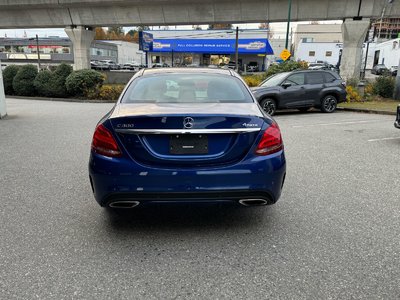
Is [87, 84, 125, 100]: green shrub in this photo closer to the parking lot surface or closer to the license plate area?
the parking lot surface

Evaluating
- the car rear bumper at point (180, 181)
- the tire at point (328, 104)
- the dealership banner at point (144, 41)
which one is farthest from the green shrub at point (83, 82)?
the car rear bumper at point (180, 181)

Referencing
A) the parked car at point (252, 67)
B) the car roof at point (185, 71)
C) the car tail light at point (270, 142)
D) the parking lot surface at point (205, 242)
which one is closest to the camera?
the parking lot surface at point (205, 242)

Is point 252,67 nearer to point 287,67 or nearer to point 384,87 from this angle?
point 287,67

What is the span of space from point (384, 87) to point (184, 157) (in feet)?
61.5

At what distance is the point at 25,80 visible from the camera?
72.5 ft

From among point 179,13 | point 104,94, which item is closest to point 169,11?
point 179,13

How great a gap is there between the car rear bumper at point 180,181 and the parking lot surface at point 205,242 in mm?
509

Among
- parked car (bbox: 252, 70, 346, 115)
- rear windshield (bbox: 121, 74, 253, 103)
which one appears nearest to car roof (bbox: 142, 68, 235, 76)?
rear windshield (bbox: 121, 74, 253, 103)

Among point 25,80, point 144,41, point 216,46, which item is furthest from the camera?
point 216,46

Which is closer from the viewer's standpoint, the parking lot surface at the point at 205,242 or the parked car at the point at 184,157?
the parking lot surface at the point at 205,242

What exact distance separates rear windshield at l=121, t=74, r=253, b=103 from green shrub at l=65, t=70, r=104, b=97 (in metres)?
17.2

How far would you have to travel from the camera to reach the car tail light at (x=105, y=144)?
10.7ft

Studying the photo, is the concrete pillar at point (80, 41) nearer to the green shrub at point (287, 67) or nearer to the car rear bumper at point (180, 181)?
the green shrub at point (287, 67)

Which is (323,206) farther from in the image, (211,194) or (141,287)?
(141,287)
